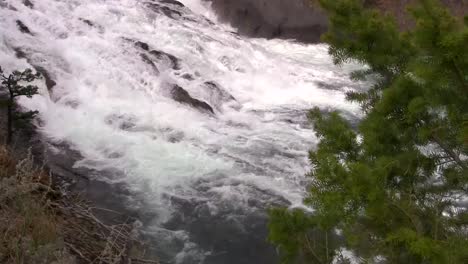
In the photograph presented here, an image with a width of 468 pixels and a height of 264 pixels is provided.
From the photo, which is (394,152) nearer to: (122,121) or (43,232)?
(43,232)

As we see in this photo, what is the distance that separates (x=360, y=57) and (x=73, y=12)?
10890 mm

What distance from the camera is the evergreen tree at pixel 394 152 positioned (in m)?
3.11

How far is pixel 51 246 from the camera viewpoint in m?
3.33

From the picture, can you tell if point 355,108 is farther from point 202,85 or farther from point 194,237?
point 194,237

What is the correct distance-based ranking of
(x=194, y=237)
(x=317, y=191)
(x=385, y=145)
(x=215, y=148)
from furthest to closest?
(x=215, y=148), (x=194, y=237), (x=385, y=145), (x=317, y=191)

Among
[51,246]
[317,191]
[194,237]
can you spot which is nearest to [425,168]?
[317,191]

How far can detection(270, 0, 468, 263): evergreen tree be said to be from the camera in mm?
3110

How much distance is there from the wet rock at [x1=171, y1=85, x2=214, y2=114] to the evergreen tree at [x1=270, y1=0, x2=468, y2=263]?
21.7ft

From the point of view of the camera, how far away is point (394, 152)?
152 inches

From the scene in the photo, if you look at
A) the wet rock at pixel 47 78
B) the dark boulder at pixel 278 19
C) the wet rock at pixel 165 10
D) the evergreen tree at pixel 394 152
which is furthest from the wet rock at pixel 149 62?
the evergreen tree at pixel 394 152

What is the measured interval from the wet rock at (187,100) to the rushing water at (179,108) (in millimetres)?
82

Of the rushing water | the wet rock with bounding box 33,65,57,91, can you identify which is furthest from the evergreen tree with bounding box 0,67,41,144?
the wet rock with bounding box 33,65,57,91

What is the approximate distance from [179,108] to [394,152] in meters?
7.32

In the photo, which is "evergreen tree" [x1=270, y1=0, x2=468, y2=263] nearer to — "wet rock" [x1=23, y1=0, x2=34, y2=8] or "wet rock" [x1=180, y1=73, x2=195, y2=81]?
"wet rock" [x1=180, y1=73, x2=195, y2=81]
